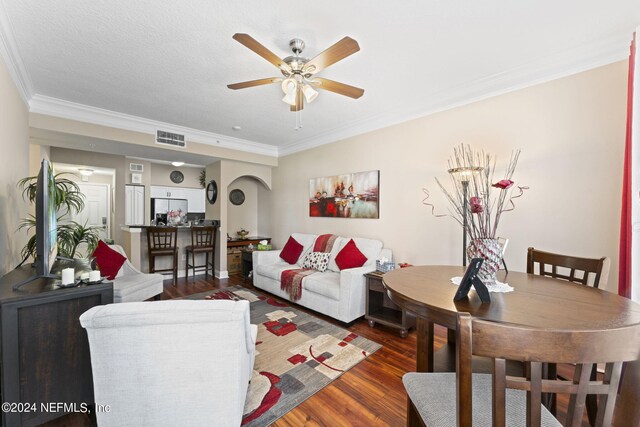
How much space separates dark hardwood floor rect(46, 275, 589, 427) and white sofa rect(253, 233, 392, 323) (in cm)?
46

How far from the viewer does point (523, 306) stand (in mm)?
1171

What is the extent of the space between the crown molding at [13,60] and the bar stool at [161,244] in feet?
7.19

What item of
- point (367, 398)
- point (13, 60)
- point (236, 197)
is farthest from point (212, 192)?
point (367, 398)

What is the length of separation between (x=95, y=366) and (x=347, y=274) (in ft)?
6.91

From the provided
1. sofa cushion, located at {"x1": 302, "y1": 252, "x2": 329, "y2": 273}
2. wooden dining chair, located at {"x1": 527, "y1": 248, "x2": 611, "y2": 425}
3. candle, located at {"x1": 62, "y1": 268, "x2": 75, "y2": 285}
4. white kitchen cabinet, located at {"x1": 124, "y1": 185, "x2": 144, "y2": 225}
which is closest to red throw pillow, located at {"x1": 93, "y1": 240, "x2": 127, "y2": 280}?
candle, located at {"x1": 62, "y1": 268, "x2": 75, "y2": 285}

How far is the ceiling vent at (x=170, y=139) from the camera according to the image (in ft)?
12.5

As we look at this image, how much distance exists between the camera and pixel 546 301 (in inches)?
48.2

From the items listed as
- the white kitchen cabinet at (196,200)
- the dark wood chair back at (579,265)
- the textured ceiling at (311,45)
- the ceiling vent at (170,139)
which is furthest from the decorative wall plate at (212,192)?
the dark wood chair back at (579,265)

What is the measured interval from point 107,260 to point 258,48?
2877 millimetres

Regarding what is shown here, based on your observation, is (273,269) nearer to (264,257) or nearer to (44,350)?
(264,257)

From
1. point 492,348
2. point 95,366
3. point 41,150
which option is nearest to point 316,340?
Answer: point 95,366

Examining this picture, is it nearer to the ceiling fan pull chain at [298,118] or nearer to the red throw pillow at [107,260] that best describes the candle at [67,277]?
the red throw pillow at [107,260]

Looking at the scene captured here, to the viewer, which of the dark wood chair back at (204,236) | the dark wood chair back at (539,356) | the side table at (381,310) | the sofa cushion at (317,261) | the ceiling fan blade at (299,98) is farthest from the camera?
the dark wood chair back at (204,236)

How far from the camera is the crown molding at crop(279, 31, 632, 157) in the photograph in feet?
6.53
